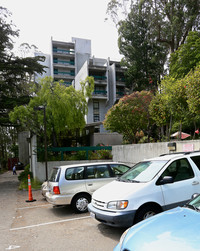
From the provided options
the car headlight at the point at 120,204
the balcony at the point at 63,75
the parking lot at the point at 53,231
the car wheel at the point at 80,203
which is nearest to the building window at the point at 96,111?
the balcony at the point at 63,75

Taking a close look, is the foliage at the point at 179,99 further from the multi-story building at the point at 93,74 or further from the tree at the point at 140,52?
the tree at the point at 140,52

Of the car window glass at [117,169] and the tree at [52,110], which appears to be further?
the tree at [52,110]

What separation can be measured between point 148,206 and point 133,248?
2.26 meters

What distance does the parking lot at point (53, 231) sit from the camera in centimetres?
481

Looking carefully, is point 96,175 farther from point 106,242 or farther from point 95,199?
point 106,242

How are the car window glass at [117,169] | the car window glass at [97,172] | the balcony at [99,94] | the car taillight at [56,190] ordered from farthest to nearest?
the balcony at [99,94] < the car window glass at [117,169] < the car window glass at [97,172] < the car taillight at [56,190]

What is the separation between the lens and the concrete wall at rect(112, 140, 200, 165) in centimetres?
880

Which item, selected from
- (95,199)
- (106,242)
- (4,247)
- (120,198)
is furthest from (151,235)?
(4,247)

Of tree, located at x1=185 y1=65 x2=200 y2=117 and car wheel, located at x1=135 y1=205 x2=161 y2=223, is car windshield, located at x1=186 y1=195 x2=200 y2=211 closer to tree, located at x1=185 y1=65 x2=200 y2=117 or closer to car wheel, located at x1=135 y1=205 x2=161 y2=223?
car wheel, located at x1=135 y1=205 x2=161 y2=223

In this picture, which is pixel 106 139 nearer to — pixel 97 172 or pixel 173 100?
pixel 173 100

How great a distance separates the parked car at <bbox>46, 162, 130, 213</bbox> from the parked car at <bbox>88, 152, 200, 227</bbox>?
1978 millimetres

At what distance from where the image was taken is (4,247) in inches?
195

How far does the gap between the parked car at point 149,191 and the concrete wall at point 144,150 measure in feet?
10.6

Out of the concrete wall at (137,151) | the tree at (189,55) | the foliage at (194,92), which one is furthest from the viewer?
the tree at (189,55)
